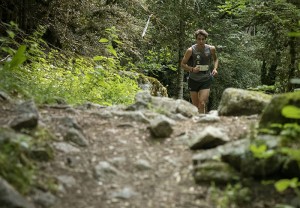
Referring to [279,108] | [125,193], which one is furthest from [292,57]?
[125,193]

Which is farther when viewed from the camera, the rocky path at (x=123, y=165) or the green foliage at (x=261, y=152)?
the rocky path at (x=123, y=165)

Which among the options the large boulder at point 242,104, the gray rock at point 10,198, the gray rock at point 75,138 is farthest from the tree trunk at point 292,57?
the gray rock at point 10,198

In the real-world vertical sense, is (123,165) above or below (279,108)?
below

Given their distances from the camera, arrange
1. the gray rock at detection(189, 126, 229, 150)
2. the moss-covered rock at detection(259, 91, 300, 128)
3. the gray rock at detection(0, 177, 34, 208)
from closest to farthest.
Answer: the gray rock at detection(0, 177, 34, 208) → the moss-covered rock at detection(259, 91, 300, 128) → the gray rock at detection(189, 126, 229, 150)

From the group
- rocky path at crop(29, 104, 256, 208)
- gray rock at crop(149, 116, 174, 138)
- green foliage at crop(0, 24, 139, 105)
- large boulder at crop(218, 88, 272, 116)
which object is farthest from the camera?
green foliage at crop(0, 24, 139, 105)

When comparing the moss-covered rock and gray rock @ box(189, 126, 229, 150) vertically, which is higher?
the moss-covered rock

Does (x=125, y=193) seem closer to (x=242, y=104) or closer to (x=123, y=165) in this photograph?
(x=123, y=165)

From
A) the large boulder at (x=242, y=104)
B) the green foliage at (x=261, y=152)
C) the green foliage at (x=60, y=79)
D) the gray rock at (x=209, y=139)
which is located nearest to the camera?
the green foliage at (x=261, y=152)


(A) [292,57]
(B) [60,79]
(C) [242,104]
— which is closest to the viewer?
(C) [242,104]

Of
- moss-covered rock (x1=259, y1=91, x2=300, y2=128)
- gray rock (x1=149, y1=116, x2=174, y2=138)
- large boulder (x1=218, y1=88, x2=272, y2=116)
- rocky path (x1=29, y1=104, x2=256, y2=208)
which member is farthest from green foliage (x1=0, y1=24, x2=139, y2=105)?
moss-covered rock (x1=259, y1=91, x2=300, y2=128)

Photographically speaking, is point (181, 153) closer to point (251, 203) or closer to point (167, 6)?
point (251, 203)

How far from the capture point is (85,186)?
3.67m

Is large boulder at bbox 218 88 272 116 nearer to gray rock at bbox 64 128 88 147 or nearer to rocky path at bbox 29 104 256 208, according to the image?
rocky path at bbox 29 104 256 208

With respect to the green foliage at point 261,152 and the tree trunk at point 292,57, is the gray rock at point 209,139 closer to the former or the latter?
the green foliage at point 261,152
